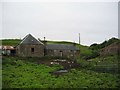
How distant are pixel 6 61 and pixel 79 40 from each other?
49.6m

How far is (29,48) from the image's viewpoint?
47.1 m

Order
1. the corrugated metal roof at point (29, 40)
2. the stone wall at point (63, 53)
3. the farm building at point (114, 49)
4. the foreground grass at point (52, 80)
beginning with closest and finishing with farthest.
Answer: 1. the foreground grass at point (52, 80)
2. the corrugated metal roof at point (29, 40)
3. the farm building at point (114, 49)
4. the stone wall at point (63, 53)

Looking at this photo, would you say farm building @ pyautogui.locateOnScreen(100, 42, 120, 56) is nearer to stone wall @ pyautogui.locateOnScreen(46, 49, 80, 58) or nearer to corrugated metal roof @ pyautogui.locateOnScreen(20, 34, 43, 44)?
stone wall @ pyautogui.locateOnScreen(46, 49, 80, 58)

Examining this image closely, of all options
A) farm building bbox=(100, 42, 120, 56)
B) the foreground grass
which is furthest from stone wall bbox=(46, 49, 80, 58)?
the foreground grass

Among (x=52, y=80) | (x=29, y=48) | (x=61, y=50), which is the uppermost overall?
(x=29, y=48)

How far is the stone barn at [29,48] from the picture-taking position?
4703 centimetres

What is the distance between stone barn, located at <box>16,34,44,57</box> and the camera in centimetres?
4703

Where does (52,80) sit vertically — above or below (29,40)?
below

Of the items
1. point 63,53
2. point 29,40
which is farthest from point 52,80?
point 63,53

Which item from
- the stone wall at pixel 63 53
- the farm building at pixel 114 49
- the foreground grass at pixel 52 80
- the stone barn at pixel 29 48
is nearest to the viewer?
the foreground grass at pixel 52 80

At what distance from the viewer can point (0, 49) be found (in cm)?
5025

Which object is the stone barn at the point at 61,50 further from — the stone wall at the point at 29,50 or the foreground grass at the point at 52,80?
the foreground grass at the point at 52,80

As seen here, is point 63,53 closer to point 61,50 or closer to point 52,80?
point 61,50

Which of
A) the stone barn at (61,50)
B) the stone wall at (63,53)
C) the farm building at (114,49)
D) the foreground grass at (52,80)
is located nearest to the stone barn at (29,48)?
the stone barn at (61,50)
